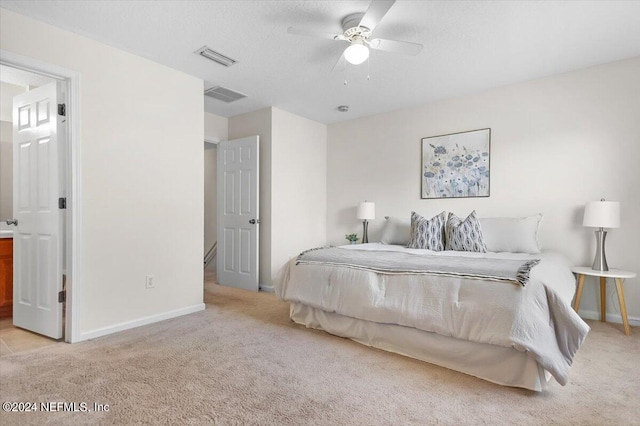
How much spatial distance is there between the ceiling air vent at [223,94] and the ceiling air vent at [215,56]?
2.09 feet

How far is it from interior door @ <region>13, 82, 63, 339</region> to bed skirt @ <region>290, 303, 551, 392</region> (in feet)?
7.22

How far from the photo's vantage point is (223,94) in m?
3.94

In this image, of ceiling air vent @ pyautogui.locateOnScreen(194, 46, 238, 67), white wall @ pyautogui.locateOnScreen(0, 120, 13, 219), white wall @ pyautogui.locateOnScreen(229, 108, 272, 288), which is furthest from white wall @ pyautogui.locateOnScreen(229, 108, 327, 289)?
white wall @ pyautogui.locateOnScreen(0, 120, 13, 219)

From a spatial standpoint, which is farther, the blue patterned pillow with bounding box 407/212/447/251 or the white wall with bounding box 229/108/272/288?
the white wall with bounding box 229/108/272/288

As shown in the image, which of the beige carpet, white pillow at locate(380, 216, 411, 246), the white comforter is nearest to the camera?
the beige carpet

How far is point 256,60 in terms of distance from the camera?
309cm

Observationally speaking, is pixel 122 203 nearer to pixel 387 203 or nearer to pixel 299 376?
pixel 299 376

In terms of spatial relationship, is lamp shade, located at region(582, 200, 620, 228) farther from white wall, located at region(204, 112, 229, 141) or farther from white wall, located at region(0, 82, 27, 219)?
white wall, located at region(0, 82, 27, 219)

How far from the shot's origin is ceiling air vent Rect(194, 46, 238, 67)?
2875mm

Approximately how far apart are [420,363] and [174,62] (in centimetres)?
332

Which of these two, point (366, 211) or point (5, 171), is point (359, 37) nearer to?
point (366, 211)

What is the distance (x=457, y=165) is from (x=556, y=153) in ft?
3.23

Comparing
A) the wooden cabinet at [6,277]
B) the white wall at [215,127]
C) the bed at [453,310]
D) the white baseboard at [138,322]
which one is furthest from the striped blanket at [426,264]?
the wooden cabinet at [6,277]

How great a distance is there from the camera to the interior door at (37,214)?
262cm
